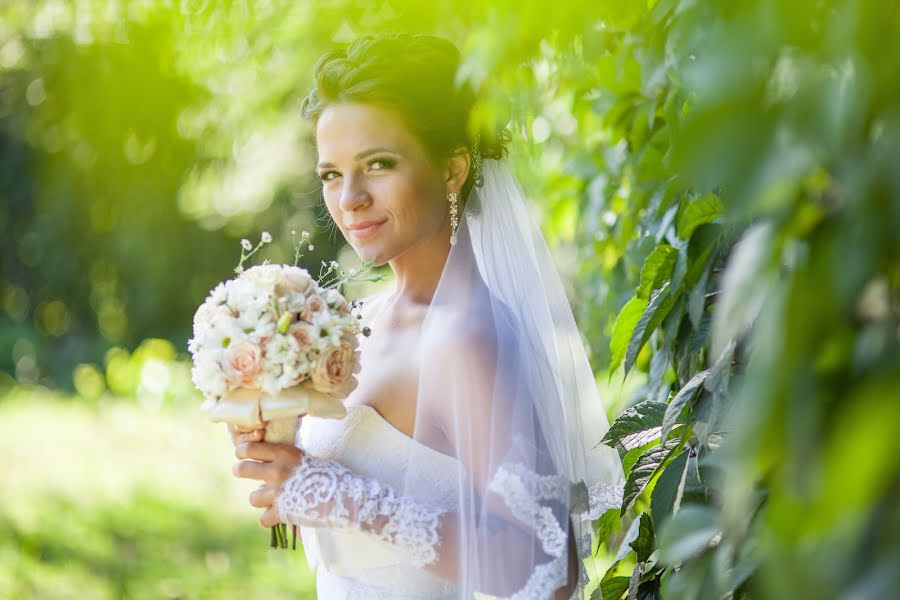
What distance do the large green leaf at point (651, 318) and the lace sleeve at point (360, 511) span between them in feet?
1.80

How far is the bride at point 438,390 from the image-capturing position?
2.07 meters

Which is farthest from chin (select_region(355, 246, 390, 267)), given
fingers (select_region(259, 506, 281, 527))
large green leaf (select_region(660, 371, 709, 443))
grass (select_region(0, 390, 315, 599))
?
grass (select_region(0, 390, 315, 599))

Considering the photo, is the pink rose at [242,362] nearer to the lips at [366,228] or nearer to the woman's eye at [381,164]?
the lips at [366,228]

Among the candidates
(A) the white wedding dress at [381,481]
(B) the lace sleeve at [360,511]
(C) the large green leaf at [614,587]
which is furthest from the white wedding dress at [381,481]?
(C) the large green leaf at [614,587]

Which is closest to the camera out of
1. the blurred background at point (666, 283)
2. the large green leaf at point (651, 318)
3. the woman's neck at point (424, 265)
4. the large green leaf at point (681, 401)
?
the blurred background at point (666, 283)

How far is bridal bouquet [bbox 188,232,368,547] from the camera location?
2.06m

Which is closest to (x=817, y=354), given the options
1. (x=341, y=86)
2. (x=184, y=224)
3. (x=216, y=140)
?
(x=341, y=86)

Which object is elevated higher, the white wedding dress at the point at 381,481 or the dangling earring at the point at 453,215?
the dangling earring at the point at 453,215

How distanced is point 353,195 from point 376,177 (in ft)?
0.22

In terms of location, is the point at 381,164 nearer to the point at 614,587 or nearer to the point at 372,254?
the point at 372,254

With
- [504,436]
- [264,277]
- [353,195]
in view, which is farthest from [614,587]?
[353,195]

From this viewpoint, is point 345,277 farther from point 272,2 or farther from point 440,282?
point 272,2

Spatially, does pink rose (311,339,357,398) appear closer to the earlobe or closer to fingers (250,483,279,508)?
fingers (250,483,279,508)

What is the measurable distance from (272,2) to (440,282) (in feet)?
4.89
